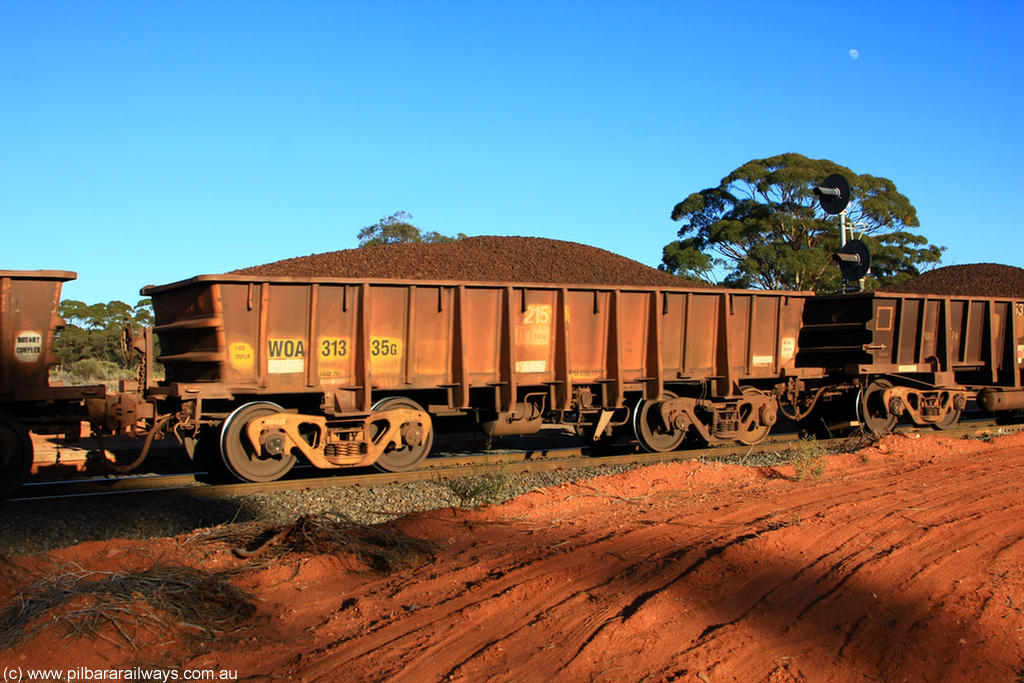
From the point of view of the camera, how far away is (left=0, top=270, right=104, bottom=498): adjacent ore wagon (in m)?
8.71

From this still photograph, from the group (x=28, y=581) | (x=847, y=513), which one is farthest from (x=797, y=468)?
(x=28, y=581)

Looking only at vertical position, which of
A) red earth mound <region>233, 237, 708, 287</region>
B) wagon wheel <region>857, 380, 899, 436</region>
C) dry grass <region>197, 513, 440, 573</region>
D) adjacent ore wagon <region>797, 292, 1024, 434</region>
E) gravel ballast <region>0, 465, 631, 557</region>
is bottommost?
gravel ballast <region>0, 465, 631, 557</region>

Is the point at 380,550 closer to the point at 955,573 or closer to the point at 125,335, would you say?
the point at 955,573

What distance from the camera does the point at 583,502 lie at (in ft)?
27.3

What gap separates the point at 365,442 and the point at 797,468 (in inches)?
218

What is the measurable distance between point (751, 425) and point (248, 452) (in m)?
8.35

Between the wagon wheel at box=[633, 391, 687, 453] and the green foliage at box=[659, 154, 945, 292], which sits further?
the green foliage at box=[659, 154, 945, 292]

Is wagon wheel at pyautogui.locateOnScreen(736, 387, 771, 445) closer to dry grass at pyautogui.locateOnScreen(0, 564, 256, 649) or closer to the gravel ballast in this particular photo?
the gravel ballast

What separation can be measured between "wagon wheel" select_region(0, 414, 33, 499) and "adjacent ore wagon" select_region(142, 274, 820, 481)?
4.85 feet

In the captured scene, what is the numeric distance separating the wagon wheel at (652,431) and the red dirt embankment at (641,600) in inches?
176

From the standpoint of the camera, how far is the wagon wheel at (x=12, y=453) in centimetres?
866

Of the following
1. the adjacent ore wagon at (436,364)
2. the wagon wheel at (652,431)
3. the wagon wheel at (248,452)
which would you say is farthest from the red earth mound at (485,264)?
the wagon wheel at (248,452)

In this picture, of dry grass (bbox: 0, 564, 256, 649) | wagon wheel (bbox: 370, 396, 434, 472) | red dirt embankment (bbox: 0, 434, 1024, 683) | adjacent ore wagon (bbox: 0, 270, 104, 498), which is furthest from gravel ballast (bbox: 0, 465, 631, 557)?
dry grass (bbox: 0, 564, 256, 649)

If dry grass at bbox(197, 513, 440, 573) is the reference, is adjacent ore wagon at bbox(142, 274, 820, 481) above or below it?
above
